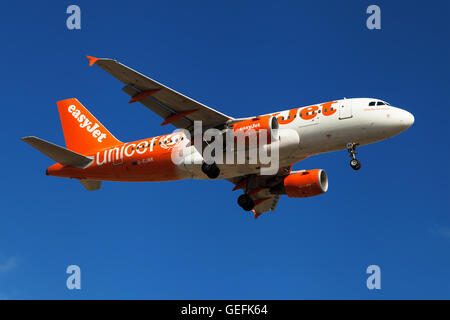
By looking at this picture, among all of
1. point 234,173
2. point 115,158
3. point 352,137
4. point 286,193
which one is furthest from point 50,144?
point 352,137

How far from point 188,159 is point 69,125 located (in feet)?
33.8

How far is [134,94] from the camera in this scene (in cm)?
3141

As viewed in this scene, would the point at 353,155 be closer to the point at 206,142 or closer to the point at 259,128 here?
the point at 259,128

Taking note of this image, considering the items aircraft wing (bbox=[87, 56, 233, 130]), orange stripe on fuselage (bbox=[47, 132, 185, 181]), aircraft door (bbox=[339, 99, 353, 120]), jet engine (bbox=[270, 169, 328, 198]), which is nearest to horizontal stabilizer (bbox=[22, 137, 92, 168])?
orange stripe on fuselage (bbox=[47, 132, 185, 181])

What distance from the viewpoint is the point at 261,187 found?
125 ft

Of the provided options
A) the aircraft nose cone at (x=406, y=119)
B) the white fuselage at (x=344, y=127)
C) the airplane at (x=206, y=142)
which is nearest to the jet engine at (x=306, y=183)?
the airplane at (x=206, y=142)

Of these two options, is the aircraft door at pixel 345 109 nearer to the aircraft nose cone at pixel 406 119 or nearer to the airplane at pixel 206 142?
the airplane at pixel 206 142

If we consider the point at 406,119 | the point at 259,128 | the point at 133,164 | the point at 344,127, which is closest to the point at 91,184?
the point at 133,164

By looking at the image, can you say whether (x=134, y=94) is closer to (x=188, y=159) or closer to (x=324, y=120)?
(x=188, y=159)

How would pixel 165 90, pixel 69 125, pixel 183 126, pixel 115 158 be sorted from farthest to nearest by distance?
1. pixel 69 125
2. pixel 115 158
3. pixel 183 126
4. pixel 165 90

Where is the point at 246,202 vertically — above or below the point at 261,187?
below

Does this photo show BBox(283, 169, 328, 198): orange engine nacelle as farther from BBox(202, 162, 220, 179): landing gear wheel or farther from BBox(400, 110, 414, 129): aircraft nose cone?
BBox(400, 110, 414, 129): aircraft nose cone

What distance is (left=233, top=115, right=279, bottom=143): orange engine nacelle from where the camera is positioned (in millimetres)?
31297

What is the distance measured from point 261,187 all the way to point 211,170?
567cm
